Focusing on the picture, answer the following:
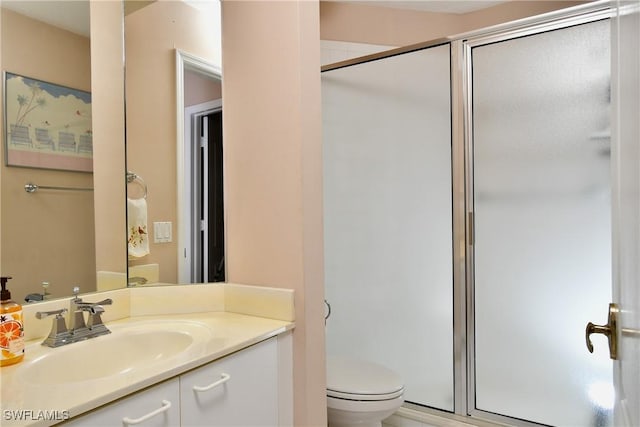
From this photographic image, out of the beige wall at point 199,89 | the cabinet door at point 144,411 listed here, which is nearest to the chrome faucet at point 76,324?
the cabinet door at point 144,411

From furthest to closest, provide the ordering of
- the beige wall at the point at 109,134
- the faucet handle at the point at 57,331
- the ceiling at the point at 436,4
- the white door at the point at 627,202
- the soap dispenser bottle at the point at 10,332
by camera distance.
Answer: the ceiling at the point at 436,4
the beige wall at the point at 109,134
the faucet handle at the point at 57,331
the soap dispenser bottle at the point at 10,332
the white door at the point at 627,202

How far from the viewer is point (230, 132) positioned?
157 centimetres

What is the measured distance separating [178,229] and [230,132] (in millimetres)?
416

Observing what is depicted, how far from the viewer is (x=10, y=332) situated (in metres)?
0.96

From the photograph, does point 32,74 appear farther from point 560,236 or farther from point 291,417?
point 560,236

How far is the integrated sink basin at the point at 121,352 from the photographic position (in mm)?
1030

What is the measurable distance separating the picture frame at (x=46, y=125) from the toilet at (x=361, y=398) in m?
1.23

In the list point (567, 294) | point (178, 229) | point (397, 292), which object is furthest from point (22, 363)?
→ point (567, 294)

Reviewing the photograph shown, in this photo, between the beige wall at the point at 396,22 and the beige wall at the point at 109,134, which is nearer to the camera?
the beige wall at the point at 109,134

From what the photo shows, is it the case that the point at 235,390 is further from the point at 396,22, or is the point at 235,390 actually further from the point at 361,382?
the point at 396,22

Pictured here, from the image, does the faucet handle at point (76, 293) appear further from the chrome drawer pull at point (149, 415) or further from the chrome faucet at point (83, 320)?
the chrome drawer pull at point (149, 415)

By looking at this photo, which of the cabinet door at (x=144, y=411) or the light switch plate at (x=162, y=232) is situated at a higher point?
the light switch plate at (x=162, y=232)

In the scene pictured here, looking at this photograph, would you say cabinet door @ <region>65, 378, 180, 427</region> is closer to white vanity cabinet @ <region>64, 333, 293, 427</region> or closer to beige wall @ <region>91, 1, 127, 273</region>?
white vanity cabinet @ <region>64, 333, 293, 427</region>

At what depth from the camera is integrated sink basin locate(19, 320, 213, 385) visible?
1030mm
